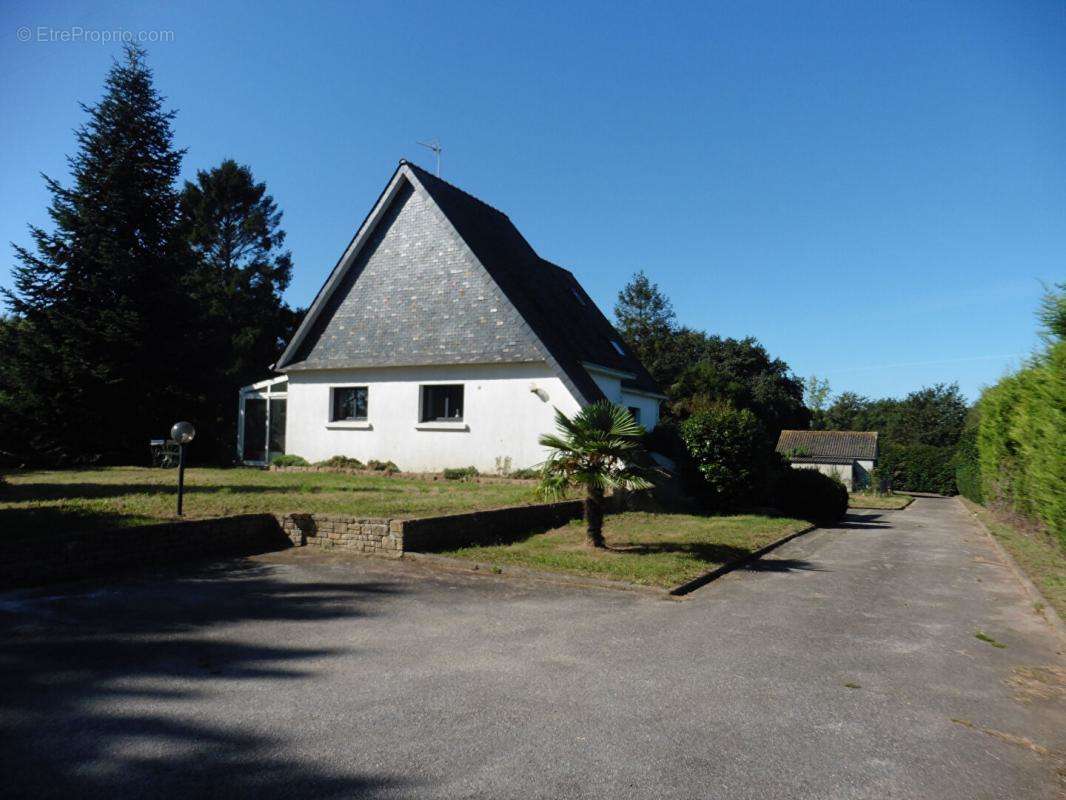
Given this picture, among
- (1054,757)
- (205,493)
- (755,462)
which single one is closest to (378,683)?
(1054,757)

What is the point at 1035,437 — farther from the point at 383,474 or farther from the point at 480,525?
the point at 383,474

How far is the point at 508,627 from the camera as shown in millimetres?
6535

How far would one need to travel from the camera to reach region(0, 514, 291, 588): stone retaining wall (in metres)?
7.25

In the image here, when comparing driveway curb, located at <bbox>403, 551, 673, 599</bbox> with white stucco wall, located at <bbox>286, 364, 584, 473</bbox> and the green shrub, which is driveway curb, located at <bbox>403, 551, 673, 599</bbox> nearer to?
the green shrub

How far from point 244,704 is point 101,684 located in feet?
3.58

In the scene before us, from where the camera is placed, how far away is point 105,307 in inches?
904

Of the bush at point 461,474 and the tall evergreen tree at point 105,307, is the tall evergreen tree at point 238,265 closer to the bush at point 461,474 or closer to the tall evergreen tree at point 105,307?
the tall evergreen tree at point 105,307

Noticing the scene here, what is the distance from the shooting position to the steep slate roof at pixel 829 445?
159 ft

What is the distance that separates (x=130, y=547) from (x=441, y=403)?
11500mm

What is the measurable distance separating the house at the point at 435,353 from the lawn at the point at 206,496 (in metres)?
1.74

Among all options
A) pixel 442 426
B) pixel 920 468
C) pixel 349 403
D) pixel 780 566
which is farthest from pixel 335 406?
pixel 920 468

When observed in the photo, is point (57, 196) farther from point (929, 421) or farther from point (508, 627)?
point (929, 421)

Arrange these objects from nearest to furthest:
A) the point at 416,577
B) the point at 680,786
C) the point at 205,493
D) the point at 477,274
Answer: the point at 680,786 → the point at 416,577 → the point at 205,493 → the point at 477,274

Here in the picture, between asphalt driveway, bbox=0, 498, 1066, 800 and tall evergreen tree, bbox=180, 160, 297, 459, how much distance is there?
1213 inches
